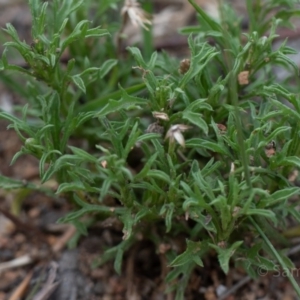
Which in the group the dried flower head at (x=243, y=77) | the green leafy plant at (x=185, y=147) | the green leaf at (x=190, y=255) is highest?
the dried flower head at (x=243, y=77)

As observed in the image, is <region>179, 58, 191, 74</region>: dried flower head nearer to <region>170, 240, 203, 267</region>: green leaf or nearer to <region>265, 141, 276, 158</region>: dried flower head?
<region>265, 141, 276, 158</region>: dried flower head

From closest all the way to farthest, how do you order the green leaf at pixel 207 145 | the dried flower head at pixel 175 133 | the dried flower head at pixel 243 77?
1. the dried flower head at pixel 175 133
2. the green leaf at pixel 207 145
3. the dried flower head at pixel 243 77

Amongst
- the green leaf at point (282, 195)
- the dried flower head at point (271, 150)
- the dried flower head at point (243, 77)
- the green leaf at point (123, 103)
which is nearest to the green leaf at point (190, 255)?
the green leaf at point (282, 195)

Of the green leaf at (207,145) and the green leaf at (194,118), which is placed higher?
the green leaf at (194,118)

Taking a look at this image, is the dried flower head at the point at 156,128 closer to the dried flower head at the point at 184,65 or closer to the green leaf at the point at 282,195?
the dried flower head at the point at 184,65

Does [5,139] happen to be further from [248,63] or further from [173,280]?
[248,63]

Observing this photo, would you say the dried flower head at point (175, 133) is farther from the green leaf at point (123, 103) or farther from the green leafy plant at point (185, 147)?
the green leaf at point (123, 103)

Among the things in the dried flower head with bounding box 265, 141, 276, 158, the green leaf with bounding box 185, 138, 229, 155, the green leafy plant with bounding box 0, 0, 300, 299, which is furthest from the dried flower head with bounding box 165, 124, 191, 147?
the dried flower head with bounding box 265, 141, 276, 158

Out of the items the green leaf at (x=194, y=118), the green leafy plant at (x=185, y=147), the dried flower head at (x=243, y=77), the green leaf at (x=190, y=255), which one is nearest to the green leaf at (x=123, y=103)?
the green leafy plant at (x=185, y=147)

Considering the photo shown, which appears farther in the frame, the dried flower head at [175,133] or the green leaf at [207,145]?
the green leaf at [207,145]

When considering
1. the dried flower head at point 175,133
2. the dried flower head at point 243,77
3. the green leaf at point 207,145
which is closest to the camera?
the dried flower head at point 175,133

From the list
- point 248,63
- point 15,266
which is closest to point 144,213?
point 248,63

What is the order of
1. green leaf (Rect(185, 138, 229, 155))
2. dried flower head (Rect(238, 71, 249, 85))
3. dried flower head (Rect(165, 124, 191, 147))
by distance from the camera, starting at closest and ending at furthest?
1. dried flower head (Rect(165, 124, 191, 147))
2. green leaf (Rect(185, 138, 229, 155))
3. dried flower head (Rect(238, 71, 249, 85))
